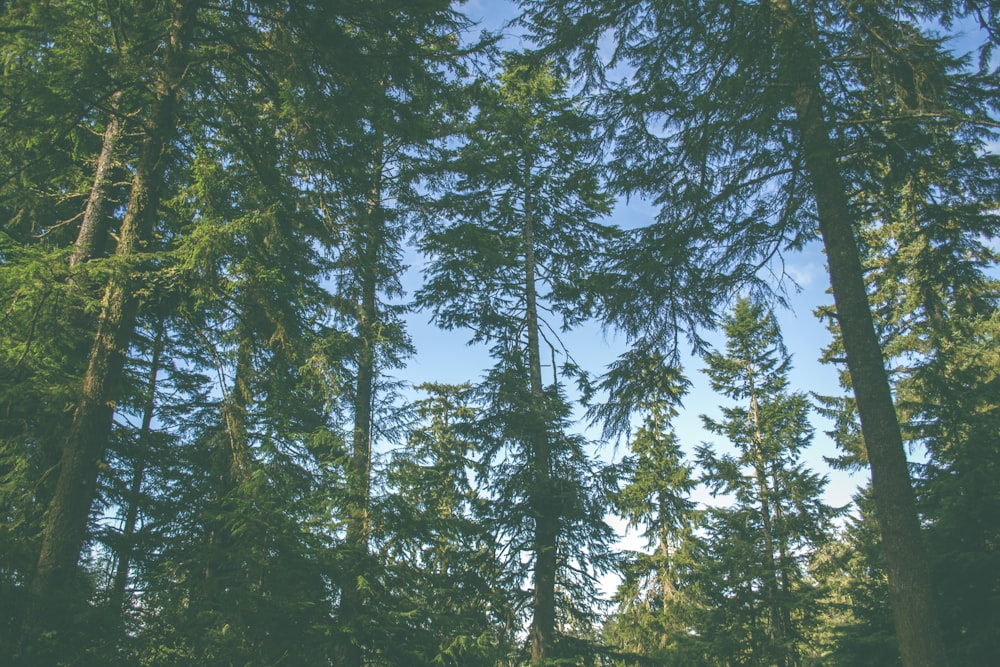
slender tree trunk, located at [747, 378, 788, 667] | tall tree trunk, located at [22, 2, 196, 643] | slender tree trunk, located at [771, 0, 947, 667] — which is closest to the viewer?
tall tree trunk, located at [22, 2, 196, 643]

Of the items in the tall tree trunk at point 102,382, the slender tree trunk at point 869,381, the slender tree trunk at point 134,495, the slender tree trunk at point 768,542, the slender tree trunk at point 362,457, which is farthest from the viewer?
the slender tree trunk at point 768,542

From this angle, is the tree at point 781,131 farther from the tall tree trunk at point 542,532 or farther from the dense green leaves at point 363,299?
the tall tree trunk at point 542,532

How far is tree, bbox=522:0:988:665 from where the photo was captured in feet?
19.1

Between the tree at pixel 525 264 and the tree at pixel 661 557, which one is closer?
the tree at pixel 525 264

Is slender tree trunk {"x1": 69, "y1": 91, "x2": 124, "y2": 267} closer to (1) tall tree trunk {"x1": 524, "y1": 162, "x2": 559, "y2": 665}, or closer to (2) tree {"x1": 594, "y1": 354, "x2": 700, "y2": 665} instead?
(1) tall tree trunk {"x1": 524, "y1": 162, "x2": 559, "y2": 665}

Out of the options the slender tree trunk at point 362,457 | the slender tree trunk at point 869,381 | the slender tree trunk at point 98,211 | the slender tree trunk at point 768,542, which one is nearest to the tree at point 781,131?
the slender tree trunk at point 869,381

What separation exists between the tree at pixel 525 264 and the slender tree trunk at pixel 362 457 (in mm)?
2381

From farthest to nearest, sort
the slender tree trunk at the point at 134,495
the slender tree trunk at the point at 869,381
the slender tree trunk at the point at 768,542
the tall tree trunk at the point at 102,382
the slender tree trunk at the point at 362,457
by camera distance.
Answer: the slender tree trunk at the point at 768,542, the slender tree trunk at the point at 134,495, the slender tree trunk at the point at 362,457, the slender tree trunk at the point at 869,381, the tall tree trunk at the point at 102,382

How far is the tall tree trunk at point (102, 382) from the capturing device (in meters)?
5.26

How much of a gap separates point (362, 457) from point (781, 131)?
8.44 m

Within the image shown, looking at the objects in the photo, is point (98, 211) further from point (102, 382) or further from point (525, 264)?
point (525, 264)

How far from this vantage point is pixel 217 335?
28.6 ft

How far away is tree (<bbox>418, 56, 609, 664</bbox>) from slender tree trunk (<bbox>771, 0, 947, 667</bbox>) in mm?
6568

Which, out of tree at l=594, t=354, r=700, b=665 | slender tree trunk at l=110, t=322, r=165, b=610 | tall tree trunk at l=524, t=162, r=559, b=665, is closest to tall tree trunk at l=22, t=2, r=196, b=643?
slender tree trunk at l=110, t=322, r=165, b=610
